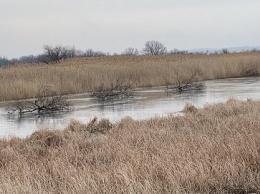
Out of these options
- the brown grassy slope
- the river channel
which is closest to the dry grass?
the river channel

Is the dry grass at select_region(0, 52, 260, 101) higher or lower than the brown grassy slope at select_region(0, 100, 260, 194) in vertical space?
higher

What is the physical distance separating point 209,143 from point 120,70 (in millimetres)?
18803

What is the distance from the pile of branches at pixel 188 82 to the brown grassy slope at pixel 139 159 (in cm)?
1256

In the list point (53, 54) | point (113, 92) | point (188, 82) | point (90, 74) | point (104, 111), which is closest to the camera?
point (104, 111)

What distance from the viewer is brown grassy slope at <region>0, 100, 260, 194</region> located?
4453 millimetres

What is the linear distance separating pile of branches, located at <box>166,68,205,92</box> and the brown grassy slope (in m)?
12.6

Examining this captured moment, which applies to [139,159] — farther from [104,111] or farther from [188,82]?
[188,82]

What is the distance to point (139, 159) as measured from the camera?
5.70 metres

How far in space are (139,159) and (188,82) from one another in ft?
60.4

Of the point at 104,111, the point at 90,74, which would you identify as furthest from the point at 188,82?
the point at 104,111

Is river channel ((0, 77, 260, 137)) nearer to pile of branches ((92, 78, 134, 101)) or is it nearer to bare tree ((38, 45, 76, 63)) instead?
pile of branches ((92, 78, 134, 101))

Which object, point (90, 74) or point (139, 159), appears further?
point (90, 74)

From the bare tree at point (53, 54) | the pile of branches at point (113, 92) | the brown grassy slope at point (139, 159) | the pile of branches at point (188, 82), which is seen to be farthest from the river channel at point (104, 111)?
the bare tree at point (53, 54)

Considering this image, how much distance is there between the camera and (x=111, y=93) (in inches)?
802
